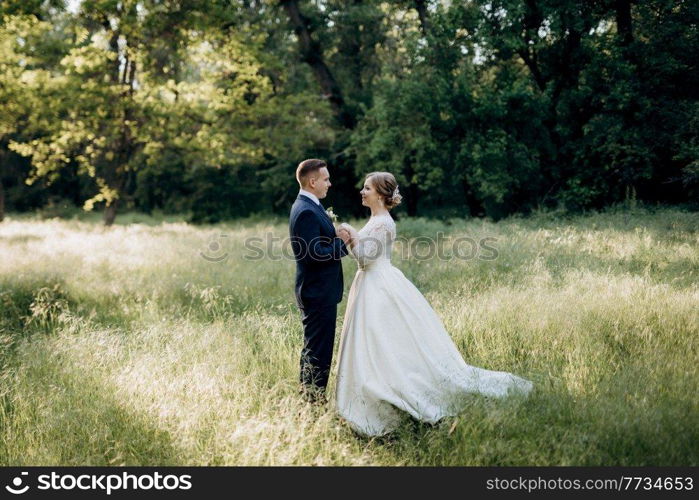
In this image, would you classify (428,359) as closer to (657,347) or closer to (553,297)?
(657,347)

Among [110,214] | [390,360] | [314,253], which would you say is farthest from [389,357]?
[110,214]

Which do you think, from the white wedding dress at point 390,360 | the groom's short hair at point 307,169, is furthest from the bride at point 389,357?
the groom's short hair at point 307,169

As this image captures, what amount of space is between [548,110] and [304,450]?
60.2ft

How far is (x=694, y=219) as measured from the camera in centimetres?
1255

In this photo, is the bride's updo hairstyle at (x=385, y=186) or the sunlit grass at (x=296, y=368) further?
the bride's updo hairstyle at (x=385, y=186)

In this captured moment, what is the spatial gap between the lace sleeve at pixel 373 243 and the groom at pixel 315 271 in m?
0.14

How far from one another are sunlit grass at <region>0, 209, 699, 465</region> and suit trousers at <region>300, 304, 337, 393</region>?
0.23 meters

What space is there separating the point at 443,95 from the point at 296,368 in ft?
49.5

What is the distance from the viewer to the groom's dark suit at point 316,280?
14.3 ft

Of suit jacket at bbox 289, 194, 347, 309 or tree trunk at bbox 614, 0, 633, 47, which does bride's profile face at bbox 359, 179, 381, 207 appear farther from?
tree trunk at bbox 614, 0, 633, 47

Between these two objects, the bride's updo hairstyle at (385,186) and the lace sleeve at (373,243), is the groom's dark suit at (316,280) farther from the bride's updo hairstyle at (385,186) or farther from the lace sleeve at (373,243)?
the bride's updo hairstyle at (385,186)

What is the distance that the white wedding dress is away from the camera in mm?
4336
